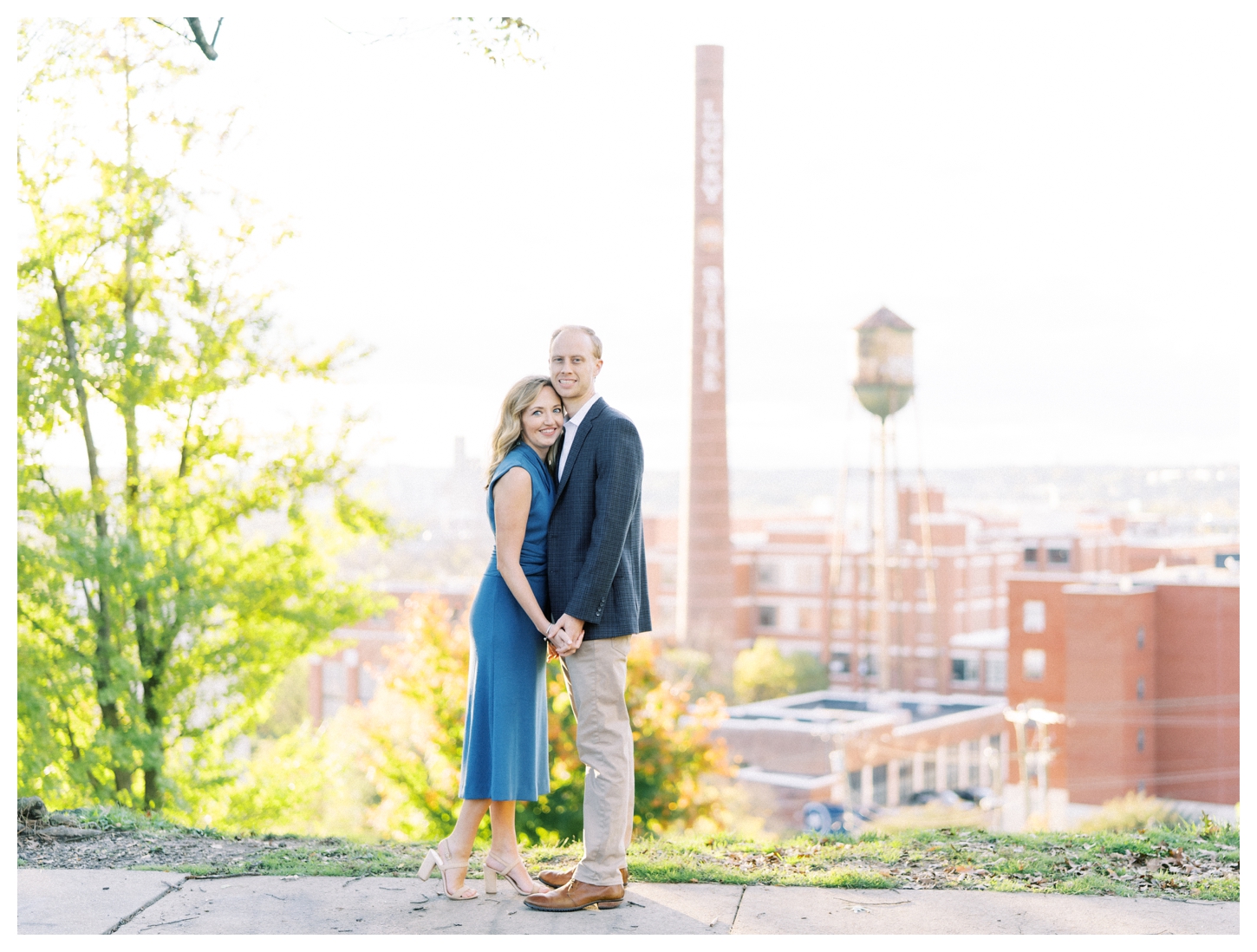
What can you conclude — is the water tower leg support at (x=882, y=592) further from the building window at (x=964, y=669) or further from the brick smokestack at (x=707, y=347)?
the brick smokestack at (x=707, y=347)

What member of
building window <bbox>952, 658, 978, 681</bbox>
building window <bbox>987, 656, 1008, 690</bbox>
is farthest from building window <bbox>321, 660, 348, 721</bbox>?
building window <bbox>987, 656, 1008, 690</bbox>

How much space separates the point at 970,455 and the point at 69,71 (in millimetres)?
52079

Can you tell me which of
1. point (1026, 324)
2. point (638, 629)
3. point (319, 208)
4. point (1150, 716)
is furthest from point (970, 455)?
point (638, 629)

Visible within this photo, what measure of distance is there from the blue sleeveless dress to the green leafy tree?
149ft

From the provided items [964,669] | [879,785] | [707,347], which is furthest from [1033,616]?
[964,669]

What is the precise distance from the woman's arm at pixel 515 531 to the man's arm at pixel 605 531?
0.11m

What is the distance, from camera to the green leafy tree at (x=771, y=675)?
1918 inches

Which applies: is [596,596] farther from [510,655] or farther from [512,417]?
[512,417]

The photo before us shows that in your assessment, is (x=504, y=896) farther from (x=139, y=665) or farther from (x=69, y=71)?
(x=69, y=71)

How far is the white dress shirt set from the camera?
335cm

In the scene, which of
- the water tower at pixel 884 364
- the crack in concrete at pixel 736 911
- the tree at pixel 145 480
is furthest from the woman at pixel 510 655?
the water tower at pixel 884 364

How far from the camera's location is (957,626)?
51844 mm

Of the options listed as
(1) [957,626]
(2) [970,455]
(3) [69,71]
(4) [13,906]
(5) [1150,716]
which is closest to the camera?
(4) [13,906]

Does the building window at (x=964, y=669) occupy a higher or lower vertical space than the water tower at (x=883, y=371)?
lower
